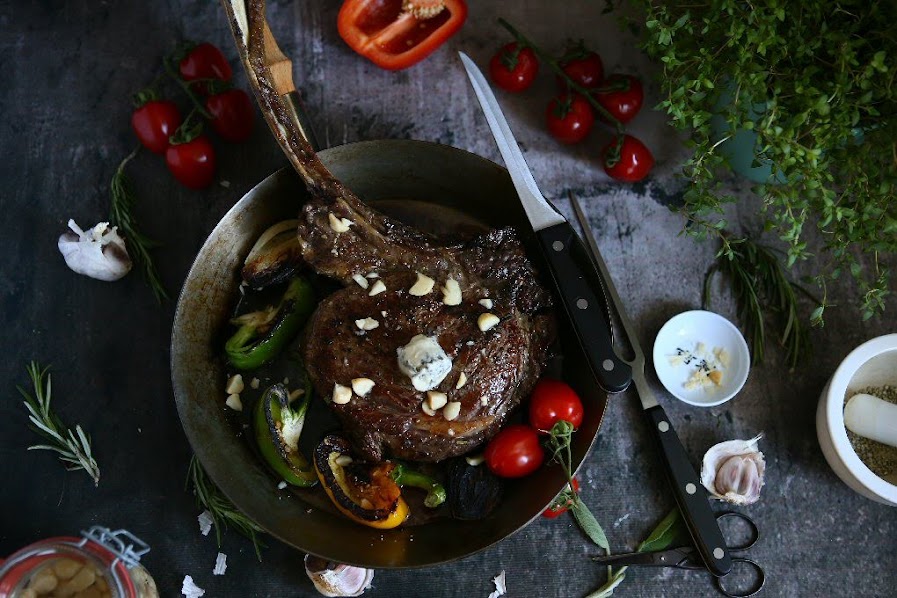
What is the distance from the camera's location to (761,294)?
2723 millimetres

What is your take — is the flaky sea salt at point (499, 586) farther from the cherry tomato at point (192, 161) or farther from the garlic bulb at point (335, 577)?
the cherry tomato at point (192, 161)

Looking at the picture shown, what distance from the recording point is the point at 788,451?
263 centimetres

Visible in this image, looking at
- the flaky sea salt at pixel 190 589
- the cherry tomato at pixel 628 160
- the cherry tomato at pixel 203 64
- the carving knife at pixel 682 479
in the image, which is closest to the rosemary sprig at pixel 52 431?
the flaky sea salt at pixel 190 589

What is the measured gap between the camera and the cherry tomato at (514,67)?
268 centimetres

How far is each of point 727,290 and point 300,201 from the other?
1554 mm

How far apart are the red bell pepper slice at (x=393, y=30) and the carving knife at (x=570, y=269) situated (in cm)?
48

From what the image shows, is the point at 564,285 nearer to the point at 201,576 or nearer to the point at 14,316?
the point at 201,576

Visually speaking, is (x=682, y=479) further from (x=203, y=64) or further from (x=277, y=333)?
(x=203, y=64)

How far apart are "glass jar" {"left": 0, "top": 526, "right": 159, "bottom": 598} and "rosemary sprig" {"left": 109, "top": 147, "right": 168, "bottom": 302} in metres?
0.88

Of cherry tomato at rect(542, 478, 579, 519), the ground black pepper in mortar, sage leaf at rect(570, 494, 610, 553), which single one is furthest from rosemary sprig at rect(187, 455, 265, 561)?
the ground black pepper in mortar

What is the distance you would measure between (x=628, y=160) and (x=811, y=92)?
2.56 ft

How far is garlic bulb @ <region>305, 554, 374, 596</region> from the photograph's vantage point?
239 cm

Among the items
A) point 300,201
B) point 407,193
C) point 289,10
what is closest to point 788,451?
point 407,193

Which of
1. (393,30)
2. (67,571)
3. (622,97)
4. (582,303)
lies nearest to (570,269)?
(582,303)
